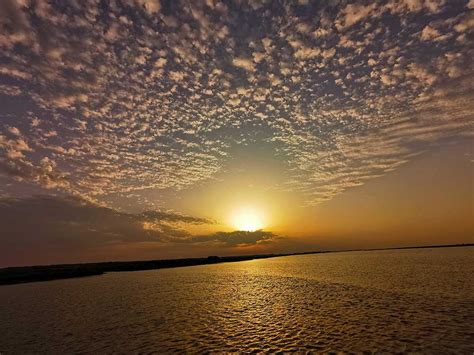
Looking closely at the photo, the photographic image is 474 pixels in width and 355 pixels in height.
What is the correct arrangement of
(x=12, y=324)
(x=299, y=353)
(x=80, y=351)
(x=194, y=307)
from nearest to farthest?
(x=299, y=353)
(x=80, y=351)
(x=12, y=324)
(x=194, y=307)

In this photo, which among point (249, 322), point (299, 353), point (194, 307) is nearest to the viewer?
point (299, 353)

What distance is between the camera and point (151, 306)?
42.9m

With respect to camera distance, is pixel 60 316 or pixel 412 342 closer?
pixel 412 342

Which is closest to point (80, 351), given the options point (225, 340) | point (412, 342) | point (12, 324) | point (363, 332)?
point (225, 340)

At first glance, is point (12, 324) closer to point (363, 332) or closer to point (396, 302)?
point (363, 332)

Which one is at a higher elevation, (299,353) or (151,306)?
(151,306)


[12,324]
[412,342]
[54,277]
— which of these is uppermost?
[54,277]

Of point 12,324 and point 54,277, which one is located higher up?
point 54,277

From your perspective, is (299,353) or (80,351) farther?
(80,351)

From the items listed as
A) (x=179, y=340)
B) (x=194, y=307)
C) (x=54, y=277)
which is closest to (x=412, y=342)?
(x=179, y=340)

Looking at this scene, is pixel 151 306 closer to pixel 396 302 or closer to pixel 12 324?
pixel 12 324

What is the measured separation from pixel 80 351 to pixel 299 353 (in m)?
15.9

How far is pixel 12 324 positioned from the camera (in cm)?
3544

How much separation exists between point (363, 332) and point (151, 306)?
27.5 meters
